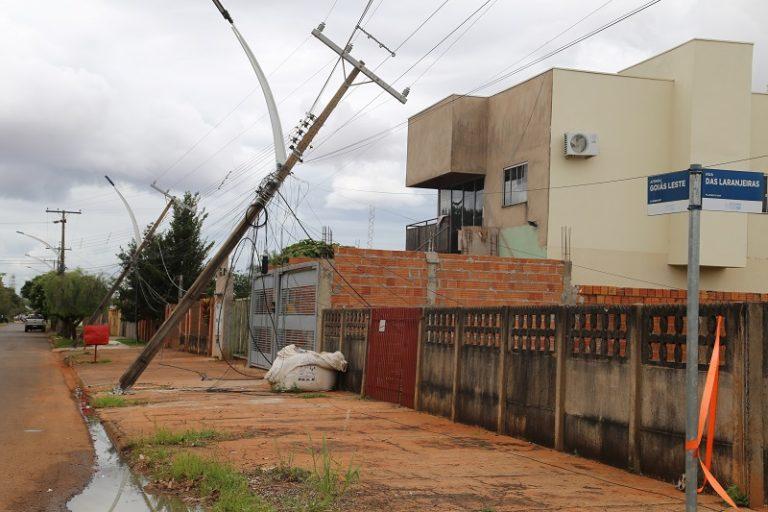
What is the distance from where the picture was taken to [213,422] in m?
12.1

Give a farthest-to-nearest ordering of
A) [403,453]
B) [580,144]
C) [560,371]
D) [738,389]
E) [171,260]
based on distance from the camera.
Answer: [171,260] → [580,144] → [560,371] → [403,453] → [738,389]

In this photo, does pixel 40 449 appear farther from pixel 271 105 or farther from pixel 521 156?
pixel 521 156

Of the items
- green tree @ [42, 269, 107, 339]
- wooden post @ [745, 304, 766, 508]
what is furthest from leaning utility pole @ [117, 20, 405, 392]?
green tree @ [42, 269, 107, 339]

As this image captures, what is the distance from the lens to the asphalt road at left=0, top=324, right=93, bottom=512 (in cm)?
772

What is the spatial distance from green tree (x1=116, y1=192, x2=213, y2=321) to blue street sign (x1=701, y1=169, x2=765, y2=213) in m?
43.3

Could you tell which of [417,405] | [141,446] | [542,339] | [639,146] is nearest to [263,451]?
[141,446]

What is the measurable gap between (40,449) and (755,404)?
8.26m

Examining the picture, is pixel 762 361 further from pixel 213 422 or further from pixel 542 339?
pixel 213 422

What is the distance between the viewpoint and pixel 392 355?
14.9 m

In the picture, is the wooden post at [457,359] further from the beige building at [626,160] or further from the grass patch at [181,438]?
the beige building at [626,160]

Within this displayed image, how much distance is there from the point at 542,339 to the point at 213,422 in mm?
4947

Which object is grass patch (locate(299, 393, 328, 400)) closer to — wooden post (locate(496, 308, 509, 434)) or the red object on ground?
wooden post (locate(496, 308, 509, 434))

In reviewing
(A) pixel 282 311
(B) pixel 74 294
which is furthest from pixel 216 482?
(B) pixel 74 294

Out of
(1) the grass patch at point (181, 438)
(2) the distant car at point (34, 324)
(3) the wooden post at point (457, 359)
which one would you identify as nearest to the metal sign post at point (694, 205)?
(1) the grass patch at point (181, 438)
